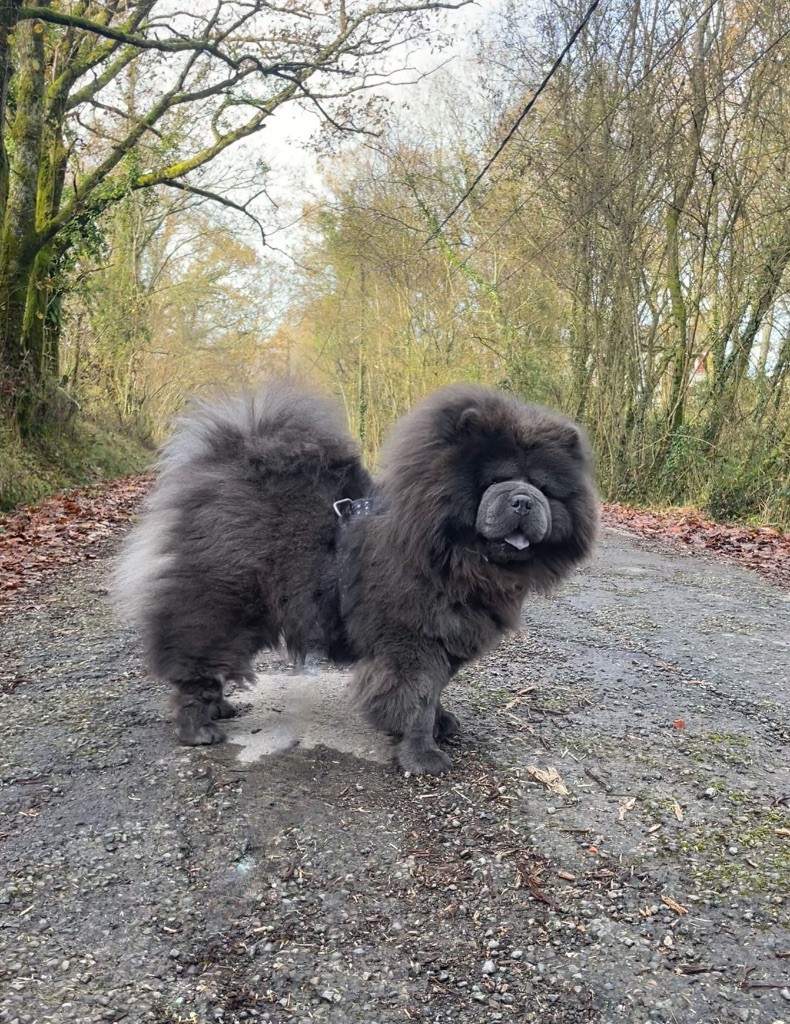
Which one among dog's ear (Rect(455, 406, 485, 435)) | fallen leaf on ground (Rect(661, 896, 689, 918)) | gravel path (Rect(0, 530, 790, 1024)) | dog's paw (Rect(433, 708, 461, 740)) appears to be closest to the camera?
gravel path (Rect(0, 530, 790, 1024))

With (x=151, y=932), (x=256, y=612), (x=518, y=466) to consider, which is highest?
(x=518, y=466)

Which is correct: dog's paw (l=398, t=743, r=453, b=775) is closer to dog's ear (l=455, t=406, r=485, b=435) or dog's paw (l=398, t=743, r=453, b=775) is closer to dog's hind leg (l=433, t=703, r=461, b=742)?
dog's hind leg (l=433, t=703, r=461, b=742)

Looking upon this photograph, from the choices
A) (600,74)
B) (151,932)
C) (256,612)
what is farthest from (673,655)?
(600,74)

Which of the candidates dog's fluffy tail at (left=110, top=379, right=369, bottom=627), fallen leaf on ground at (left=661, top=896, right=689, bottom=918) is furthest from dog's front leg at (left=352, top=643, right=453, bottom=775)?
fallen leaf on ground at (left=661, top=896, right=689, bottom=918)

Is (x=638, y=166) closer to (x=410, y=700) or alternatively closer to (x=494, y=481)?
(x=494, y=481)

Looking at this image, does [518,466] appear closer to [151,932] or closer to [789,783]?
[789,783]

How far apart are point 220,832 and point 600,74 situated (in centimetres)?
1714

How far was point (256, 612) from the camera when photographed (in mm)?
3895

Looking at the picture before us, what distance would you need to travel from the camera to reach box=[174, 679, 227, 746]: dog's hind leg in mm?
3881

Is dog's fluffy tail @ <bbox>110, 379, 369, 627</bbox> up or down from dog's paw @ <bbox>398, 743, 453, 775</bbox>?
up

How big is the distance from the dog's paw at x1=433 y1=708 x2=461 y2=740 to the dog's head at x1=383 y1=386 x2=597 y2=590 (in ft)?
2.84

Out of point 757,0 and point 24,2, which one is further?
point 757,0

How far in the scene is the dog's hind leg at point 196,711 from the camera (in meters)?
3.88

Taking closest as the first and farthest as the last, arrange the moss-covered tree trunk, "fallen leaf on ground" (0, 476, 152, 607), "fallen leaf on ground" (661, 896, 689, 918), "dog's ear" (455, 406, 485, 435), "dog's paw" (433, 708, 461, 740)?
"fallen leaf on ground" (661, 896, 689, 918) < "dog's ear" (455, 406, 485, 435) < "dog's paw" (433, 708, 461, 740) < "fallen leaf on ground" (0, 476, 152, 607) < the moss-covered tree trunk
